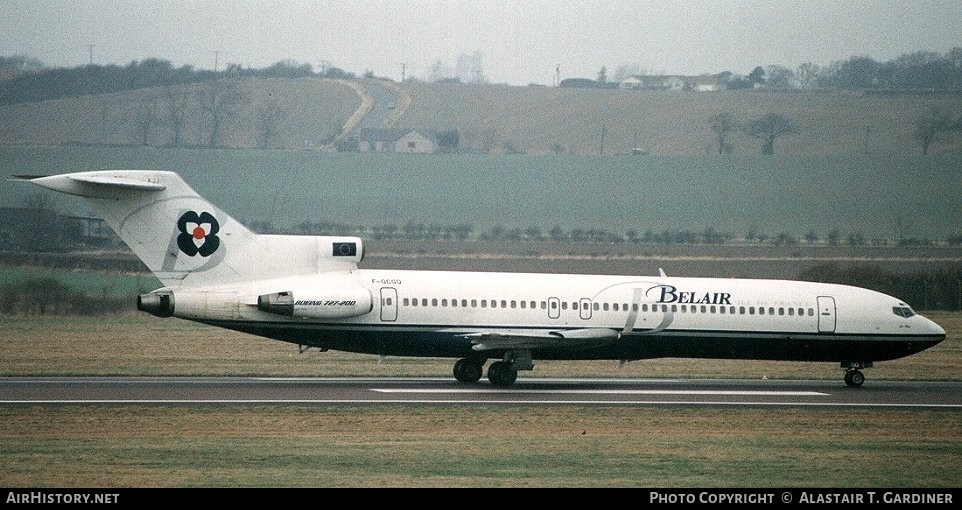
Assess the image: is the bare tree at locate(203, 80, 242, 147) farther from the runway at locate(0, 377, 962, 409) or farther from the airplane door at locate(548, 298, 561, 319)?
the airplane door at locate(548, 298, 561, 319)

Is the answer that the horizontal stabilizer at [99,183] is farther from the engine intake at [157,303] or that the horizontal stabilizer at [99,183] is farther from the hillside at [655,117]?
the hillside at [655,117]

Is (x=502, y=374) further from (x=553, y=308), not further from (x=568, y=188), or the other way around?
(x=568, y=188)

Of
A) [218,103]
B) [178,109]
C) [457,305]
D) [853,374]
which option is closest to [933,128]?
[218,103]

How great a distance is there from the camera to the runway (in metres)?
28.7

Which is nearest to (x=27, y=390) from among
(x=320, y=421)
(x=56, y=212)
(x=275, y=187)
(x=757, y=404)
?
(x=320, y=421)

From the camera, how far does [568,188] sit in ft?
298

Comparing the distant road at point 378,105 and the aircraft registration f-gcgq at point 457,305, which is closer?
the aircraft registration f-gcgq at point 457,305

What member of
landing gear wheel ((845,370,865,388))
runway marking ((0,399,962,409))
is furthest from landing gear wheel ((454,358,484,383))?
landing gear wheel ((845,370,865,388))

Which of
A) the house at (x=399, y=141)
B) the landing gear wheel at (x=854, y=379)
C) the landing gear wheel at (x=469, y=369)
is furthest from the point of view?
the house at (x=399, y=141)

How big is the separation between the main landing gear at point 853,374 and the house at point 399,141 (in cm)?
7665

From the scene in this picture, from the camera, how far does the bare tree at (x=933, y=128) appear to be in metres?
97.5

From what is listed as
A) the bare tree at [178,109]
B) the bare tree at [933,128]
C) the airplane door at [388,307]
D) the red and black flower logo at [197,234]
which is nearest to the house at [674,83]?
the bare tree at [933,128]
